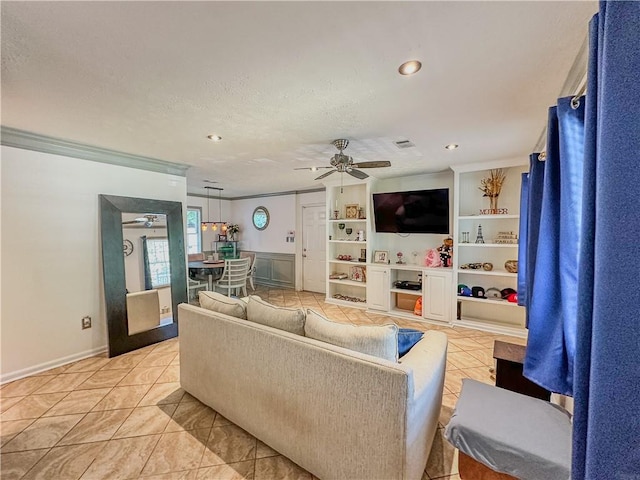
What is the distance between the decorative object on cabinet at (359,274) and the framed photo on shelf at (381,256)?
0.37 meters

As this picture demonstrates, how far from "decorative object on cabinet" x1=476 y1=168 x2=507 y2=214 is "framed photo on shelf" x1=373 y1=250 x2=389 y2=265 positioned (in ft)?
5.41

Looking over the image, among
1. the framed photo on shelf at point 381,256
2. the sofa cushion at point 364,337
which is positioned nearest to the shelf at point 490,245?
the framed photo on shelf at point 381,256

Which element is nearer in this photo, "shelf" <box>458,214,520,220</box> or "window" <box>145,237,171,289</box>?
"window" <box>145,237,171,289</box>

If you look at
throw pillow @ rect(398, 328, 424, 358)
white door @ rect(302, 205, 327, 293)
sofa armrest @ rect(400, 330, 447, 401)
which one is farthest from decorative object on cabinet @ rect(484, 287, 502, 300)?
white door @ rect(302, 205, 327, 293)

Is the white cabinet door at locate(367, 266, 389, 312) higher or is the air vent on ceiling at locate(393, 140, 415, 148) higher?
the air vent on ceiling at locate(393, 140, 415, 148)

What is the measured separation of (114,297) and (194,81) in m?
2.80

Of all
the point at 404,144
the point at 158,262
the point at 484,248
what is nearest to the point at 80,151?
the point at 158,262

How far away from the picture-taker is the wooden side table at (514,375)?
197 centimetres

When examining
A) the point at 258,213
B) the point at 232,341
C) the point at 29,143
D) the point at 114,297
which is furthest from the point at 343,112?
the point at 258,213

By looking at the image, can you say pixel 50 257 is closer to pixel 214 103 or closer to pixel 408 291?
pixel 214 103

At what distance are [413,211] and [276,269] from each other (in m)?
3.90

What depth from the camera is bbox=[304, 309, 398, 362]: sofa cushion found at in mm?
1520

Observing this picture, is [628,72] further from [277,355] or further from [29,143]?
[29,143]

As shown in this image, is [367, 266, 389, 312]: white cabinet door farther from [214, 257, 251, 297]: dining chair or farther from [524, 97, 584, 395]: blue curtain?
[524, 97, 584, 395]: blue curtain
